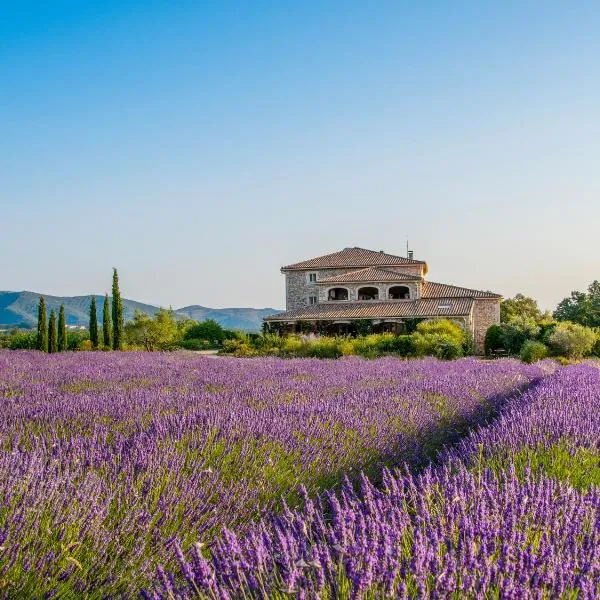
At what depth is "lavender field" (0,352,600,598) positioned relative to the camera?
1.72 meters

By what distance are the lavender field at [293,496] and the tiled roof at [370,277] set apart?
27.9 metres

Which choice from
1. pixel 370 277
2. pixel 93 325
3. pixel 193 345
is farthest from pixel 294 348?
pixel 370 277

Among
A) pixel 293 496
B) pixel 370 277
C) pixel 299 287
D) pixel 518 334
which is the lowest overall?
pixel 293 496

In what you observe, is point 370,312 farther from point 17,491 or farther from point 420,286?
point 17,491

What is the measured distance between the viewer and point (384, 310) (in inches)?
1231

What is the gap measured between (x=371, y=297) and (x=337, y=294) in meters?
1.84

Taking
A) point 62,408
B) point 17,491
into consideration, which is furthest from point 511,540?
point 62,408

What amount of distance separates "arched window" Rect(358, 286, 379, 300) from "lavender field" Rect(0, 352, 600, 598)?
29227 mm

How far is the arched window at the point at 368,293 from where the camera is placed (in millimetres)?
35531

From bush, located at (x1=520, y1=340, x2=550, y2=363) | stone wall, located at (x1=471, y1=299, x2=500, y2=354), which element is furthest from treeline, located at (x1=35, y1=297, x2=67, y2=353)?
stone wall, located at (x1=471, y1=299, x2=500, y2=354)

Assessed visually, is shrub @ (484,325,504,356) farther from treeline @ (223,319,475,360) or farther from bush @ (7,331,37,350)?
bush @ (7,331,37,350)

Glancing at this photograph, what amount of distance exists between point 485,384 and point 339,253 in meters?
31.3

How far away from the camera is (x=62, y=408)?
4711 mm

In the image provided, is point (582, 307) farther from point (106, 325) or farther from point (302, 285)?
point (106, 325)
